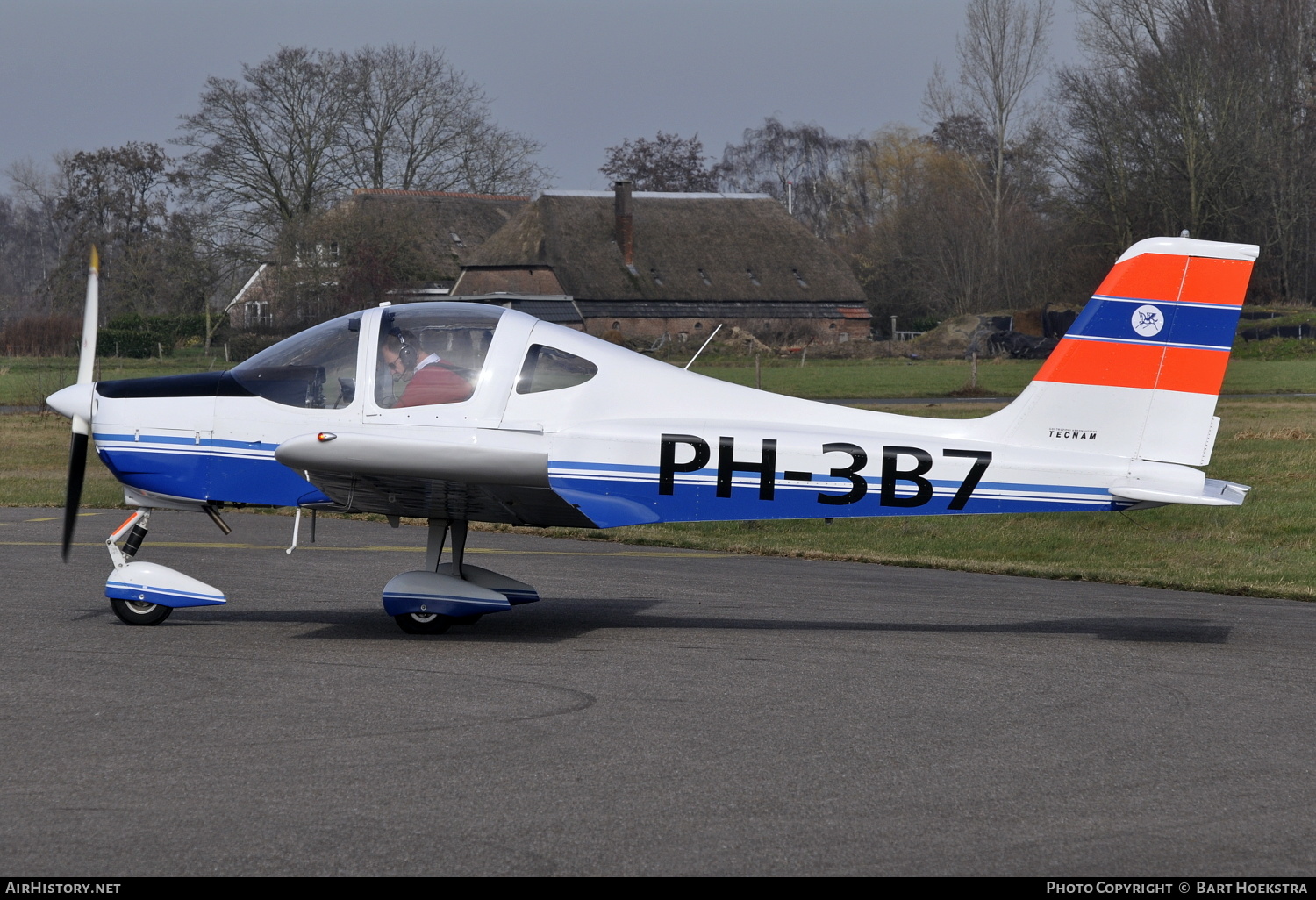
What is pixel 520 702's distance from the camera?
684 centimetres

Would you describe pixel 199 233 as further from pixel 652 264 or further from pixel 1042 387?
pixel 1042 387

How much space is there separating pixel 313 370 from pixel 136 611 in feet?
6.99

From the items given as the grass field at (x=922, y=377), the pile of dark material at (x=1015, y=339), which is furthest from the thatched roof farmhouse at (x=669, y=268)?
the grass field at (x=922, y=377)

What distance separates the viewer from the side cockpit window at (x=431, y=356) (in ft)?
28.3

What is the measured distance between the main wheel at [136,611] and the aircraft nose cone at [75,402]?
1298mm

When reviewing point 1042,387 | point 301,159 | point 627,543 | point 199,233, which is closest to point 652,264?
point 301,159

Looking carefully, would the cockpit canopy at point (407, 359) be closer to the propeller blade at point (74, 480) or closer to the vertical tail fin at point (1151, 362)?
the propeller blade at point (74, 480)

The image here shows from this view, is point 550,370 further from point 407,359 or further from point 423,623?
point 423,623

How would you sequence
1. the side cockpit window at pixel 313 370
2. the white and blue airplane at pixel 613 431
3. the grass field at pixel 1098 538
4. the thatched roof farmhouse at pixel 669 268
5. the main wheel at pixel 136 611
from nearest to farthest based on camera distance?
the white and blue airplane at pixel 613 431, the side cockpit window at pixel 313 370, the main wheel at pixel 136 611, the grass field at pixel 1098 538, the thatched roof farmhouse at pixel 669 268

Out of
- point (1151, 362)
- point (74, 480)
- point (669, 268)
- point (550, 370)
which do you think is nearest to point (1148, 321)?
point (1151, 362)

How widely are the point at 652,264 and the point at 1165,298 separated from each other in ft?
212

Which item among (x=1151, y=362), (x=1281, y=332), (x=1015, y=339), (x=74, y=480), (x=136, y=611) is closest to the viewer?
(x=1151, y=362)

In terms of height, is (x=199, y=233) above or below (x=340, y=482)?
above

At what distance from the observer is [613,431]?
8.64 meters
